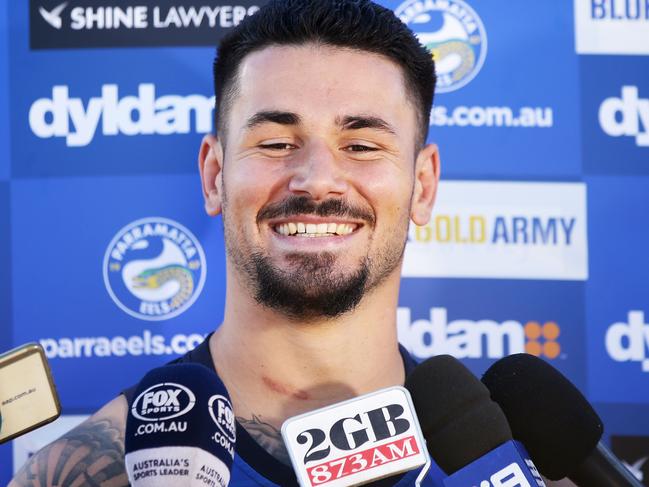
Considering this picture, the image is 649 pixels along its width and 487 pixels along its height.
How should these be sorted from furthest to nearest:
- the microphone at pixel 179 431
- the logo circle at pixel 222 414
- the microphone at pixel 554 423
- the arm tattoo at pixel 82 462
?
the arm tattoo at pixel 82 462, the microphone at pixel 554 423, the logo circle at pixel 222 414, the microphone at pixel 179 431

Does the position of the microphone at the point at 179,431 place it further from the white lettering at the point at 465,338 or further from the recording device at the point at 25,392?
the white lettering at the point at 465,338

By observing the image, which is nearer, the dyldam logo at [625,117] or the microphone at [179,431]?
the microphone at [179,431]

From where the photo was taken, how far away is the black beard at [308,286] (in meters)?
1.78

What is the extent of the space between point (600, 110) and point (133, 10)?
1347mm

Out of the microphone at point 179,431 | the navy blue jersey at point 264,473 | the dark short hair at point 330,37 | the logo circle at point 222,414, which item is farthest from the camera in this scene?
the dark short hair at point 330,37

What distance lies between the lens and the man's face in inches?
70.4

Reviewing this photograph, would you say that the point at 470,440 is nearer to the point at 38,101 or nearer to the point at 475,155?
the point at 475,155

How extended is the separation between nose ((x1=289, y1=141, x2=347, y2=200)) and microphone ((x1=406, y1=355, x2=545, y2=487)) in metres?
0.48

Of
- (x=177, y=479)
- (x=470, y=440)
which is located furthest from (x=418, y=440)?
(x=177, y=479)

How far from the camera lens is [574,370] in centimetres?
251

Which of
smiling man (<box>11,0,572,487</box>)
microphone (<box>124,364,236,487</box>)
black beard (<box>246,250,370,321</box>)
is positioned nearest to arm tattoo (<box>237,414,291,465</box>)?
smiling man (<box>11,0,572,487</box>)

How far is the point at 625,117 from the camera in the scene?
2.56m

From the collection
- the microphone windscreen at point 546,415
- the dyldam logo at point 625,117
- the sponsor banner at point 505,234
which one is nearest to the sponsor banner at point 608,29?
the dyldam logo at point 625,117

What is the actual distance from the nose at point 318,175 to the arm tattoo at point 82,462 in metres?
0.64
